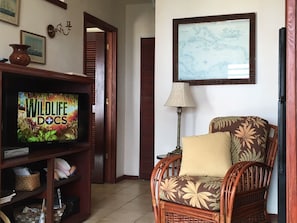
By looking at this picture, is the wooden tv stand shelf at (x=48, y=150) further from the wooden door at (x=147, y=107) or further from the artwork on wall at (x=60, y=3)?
the wooden door at (x=147, y=107)

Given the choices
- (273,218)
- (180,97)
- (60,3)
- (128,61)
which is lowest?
(273,218)

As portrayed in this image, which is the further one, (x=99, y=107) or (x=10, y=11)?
(x=99, y=107)

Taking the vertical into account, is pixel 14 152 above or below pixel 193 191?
above

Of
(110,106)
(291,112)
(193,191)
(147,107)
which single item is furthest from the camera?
(147,107)

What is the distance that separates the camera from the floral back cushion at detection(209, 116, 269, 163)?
3189mm

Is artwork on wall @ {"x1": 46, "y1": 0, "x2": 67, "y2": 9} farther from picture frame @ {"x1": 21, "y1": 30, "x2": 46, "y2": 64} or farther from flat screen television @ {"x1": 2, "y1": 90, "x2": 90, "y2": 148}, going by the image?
flat screen television @ {"x1": 2, "y1": 90, "x2": 90, "y2": 148}

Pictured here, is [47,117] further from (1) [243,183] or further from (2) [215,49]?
(2) [215,49]

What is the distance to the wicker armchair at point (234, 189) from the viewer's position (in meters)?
2.64

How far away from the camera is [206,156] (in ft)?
10.1

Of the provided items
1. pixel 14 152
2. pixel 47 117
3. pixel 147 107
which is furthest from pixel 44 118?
pixel 147 107

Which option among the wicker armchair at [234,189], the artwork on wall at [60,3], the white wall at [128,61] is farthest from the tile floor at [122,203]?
the artwork on wall at [60,3]

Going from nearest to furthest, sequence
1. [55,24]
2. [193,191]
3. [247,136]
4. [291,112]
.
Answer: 1. [291,112]
2. [193,191]
3. [247,136]
4. [55,24]

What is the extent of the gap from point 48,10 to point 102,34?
5.43 feet

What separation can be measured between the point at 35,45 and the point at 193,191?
1.79 m
